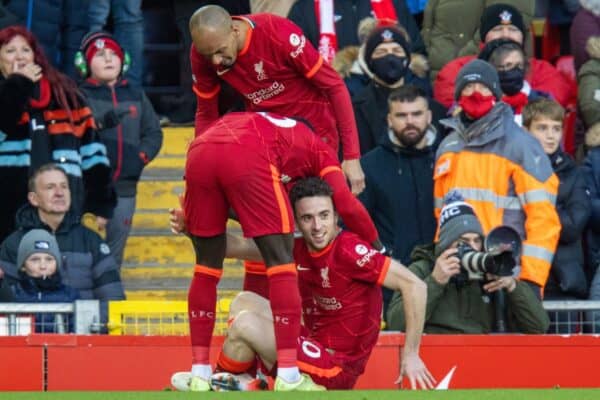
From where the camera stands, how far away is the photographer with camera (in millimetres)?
11688

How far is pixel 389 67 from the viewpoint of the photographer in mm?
14266

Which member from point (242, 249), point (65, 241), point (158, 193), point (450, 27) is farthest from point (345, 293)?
point (158, 193)

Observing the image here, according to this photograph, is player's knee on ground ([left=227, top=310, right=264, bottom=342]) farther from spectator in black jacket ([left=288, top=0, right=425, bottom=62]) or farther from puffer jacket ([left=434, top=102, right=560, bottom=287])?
spectator in black jacket ([left=288, top=0, right=425, bottom=62])

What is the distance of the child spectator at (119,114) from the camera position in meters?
15.0

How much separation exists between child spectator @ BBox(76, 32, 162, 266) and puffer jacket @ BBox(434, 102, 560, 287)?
2777mm

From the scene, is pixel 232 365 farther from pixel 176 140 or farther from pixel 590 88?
pixel 176 140

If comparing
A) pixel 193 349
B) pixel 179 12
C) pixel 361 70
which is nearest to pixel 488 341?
pixel 193 349

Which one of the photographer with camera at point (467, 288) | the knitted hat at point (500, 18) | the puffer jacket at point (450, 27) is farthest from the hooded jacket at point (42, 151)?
the photographer with camera at point (467, 288)

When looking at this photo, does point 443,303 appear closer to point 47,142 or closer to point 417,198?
point 417,198

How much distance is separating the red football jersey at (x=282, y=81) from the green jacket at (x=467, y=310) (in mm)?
1034

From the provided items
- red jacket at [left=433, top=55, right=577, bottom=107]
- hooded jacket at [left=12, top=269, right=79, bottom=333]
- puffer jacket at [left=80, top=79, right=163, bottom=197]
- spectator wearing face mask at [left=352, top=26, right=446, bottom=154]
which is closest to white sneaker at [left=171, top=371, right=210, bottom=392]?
hooded jacket at [left=12, top=269, right=79, bottom=333]

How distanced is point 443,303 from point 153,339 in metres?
1.68

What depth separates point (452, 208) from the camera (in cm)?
1205

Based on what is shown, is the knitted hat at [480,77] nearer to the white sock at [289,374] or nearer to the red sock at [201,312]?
the red sock at [201,312]
